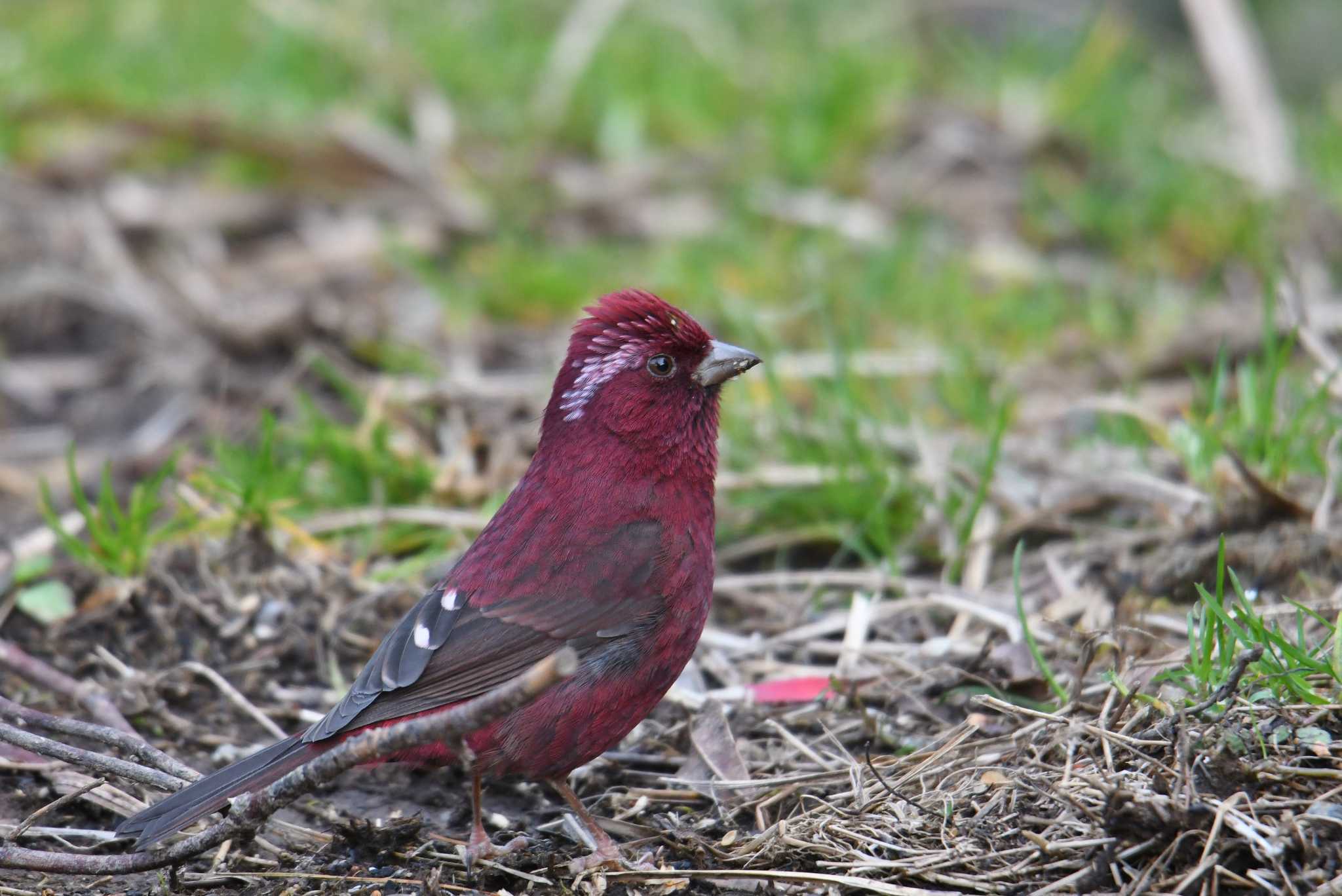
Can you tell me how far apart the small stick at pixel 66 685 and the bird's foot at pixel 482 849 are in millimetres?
1086

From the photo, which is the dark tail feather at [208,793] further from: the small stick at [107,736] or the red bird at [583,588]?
the small stick at [107,736]

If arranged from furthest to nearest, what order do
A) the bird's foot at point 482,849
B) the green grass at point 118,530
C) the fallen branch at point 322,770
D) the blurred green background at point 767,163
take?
the blurred green background at point 767,163
the green grass at point 118,530
the bird's foot at point 482,849
the fallen branch at point 322,770

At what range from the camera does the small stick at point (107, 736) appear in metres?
3.08

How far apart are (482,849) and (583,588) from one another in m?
0.66

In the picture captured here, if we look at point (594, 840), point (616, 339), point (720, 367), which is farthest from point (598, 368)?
point (594, 840)

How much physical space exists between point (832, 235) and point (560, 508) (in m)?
3.92

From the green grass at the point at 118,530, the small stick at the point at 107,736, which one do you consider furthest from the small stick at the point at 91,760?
the green grass at the point at 118,530

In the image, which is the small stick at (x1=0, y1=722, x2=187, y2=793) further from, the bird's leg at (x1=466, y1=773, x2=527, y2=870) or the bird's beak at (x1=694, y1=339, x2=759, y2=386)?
the bird's beak at (x1=694, y1=339, x2=759, y2=386)

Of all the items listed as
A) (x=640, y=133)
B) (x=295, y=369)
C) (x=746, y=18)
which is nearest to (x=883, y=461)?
(x=295, y=369)

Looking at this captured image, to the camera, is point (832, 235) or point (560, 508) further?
point (832, 235)

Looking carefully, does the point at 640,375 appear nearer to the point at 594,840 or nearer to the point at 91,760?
the point at 594,840

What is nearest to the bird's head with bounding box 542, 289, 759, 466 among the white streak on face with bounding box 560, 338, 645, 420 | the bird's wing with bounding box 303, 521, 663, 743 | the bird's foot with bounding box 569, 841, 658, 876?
the white streak on face with bounding box 560, 338, 645, 420

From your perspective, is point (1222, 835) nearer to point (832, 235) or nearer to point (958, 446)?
point (958, 446)

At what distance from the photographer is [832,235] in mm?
7035
